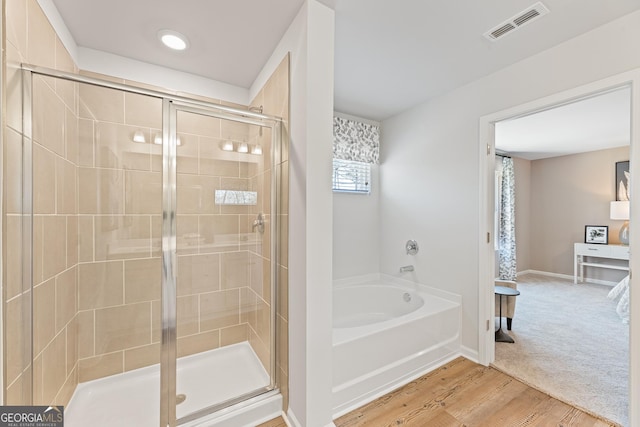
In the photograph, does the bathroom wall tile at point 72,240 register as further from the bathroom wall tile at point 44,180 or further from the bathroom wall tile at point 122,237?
the bathroom wall tile at point 44,180

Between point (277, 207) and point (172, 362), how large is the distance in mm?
1099

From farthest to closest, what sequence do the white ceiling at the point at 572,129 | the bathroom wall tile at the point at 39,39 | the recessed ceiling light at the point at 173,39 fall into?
1. the white ceiling at the point at 572,129
2. the recessed ceiling light at the point at 173,39
3. the bathroom wall tile at the point at 39,39

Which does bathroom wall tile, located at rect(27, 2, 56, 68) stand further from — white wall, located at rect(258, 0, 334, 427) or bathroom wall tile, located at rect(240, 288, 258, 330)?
bathroom wall tile, located at rect(240, 288, 258, 330)

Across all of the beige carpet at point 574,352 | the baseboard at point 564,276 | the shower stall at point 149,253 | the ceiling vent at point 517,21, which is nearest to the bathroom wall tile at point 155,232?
the shower stall at point 149,253

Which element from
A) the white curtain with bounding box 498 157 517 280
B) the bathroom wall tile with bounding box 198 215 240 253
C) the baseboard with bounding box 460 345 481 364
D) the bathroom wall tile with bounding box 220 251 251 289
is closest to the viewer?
the bathroom wall tile with bounding box 198 215 240 253

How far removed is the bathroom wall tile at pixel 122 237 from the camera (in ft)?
5.54

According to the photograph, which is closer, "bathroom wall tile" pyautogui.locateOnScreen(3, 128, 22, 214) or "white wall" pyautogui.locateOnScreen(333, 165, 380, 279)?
"bathroom wall tile" pyautogui.locateOnScreen(3, 128, 22, 214)

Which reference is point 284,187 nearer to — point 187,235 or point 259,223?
point 259,223

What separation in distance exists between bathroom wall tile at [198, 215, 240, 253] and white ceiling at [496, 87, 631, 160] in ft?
9.55

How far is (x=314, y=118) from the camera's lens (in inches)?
53.7

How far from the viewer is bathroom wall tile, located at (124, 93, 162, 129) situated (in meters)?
1.58

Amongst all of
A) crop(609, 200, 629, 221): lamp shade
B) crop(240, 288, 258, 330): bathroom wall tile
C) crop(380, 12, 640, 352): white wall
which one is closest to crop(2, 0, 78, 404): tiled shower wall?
crop(240, 288, 258, 330): bathroom wall tile

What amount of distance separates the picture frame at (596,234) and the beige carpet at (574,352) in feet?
4.58

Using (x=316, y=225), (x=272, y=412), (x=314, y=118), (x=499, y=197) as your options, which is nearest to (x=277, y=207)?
(x=316, y=225)
